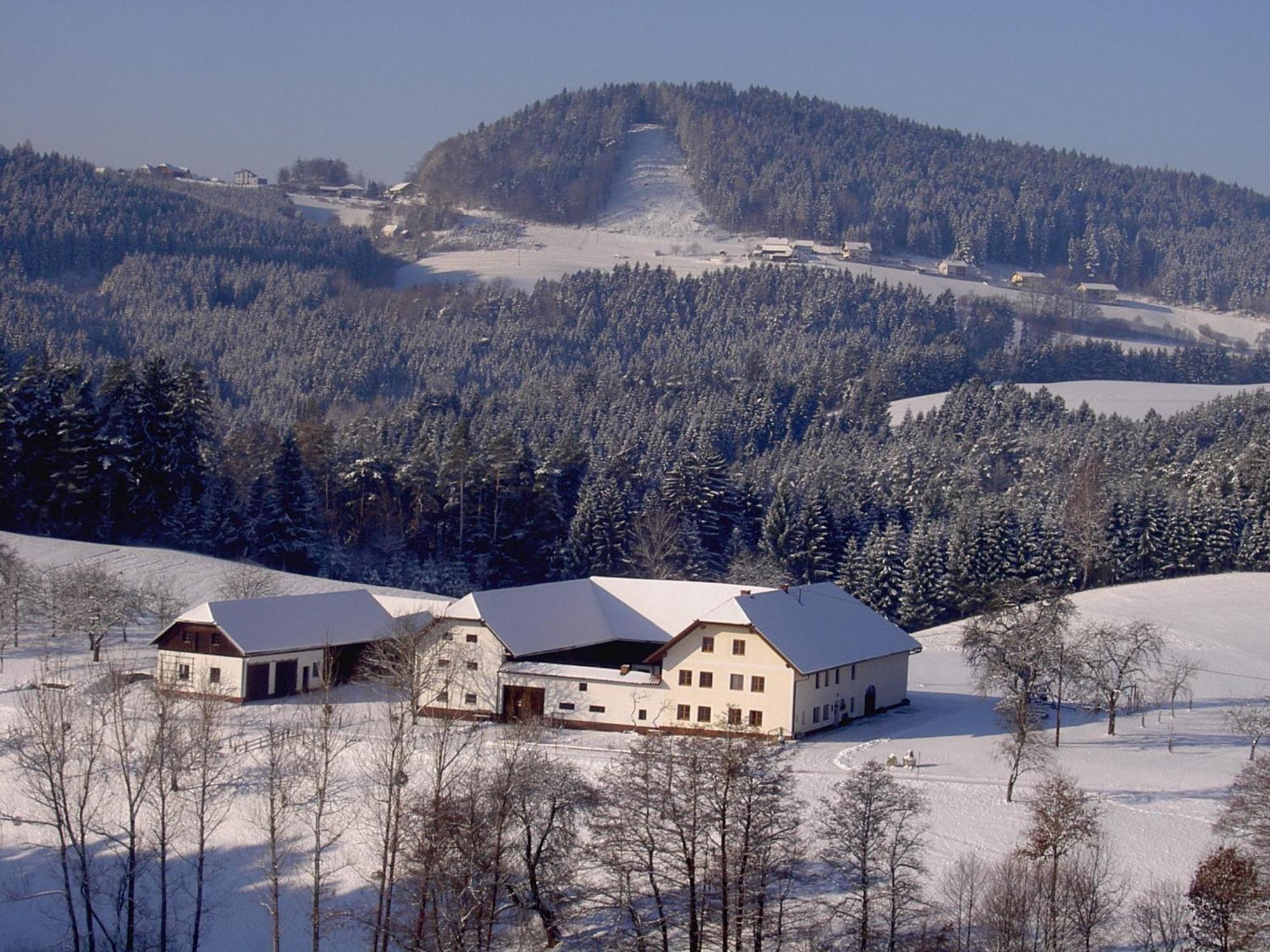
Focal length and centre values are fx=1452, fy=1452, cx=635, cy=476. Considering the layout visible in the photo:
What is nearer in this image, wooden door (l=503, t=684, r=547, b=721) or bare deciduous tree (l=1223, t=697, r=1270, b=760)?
bare deciduous tree (l=1223, t=697, r=1270, b=760)

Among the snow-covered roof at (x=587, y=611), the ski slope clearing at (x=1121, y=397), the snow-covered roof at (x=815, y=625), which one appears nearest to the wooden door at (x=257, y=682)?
the snow-covered roof at (x=587, y=611)

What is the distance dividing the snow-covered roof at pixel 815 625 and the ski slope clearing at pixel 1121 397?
7205cm

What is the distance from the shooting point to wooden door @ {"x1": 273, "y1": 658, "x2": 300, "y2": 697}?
4909 cm

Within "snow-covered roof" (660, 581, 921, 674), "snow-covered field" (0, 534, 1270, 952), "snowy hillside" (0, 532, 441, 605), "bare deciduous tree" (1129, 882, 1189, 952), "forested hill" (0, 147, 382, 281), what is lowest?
"snow-covered field" (0, 534, 1270, 952)

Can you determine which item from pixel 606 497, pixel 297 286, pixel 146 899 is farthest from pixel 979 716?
pixel 297 286

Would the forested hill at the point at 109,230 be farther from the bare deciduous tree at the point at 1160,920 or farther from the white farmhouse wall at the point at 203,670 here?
the bare deciduous tree at the point at 1160,920

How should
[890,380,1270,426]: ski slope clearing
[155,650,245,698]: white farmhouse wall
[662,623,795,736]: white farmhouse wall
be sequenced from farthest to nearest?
[890,380,1270,426]: ski slope clearing → [155,650,245,698]: white farmhouse wall → [662,623,795,736]: white farmhouse wall

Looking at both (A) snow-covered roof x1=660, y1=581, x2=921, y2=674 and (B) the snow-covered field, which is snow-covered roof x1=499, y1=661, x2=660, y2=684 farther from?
(A) snow-covered roof x1=660, y1=581, x2=921, y2=674

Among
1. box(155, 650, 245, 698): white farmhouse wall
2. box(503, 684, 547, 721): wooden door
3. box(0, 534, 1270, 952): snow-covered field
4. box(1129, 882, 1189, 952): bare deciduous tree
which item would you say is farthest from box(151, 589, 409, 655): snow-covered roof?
box(1129, 882, 1189, 952): bare deciduous tree

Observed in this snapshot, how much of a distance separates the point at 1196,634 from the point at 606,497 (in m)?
32.1

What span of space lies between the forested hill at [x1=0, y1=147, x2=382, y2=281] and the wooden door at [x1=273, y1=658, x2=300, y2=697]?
121 m

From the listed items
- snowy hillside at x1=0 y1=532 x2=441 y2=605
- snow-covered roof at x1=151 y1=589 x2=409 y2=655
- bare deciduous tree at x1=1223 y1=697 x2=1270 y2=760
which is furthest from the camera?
snowy hillside at x1=0 y1=532 x2=441 y2=605

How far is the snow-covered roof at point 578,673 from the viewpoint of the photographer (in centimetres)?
4706

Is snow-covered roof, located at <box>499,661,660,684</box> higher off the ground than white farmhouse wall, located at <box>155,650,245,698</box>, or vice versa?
snow-covered roof, located at <box>499,661,660,684</box>
